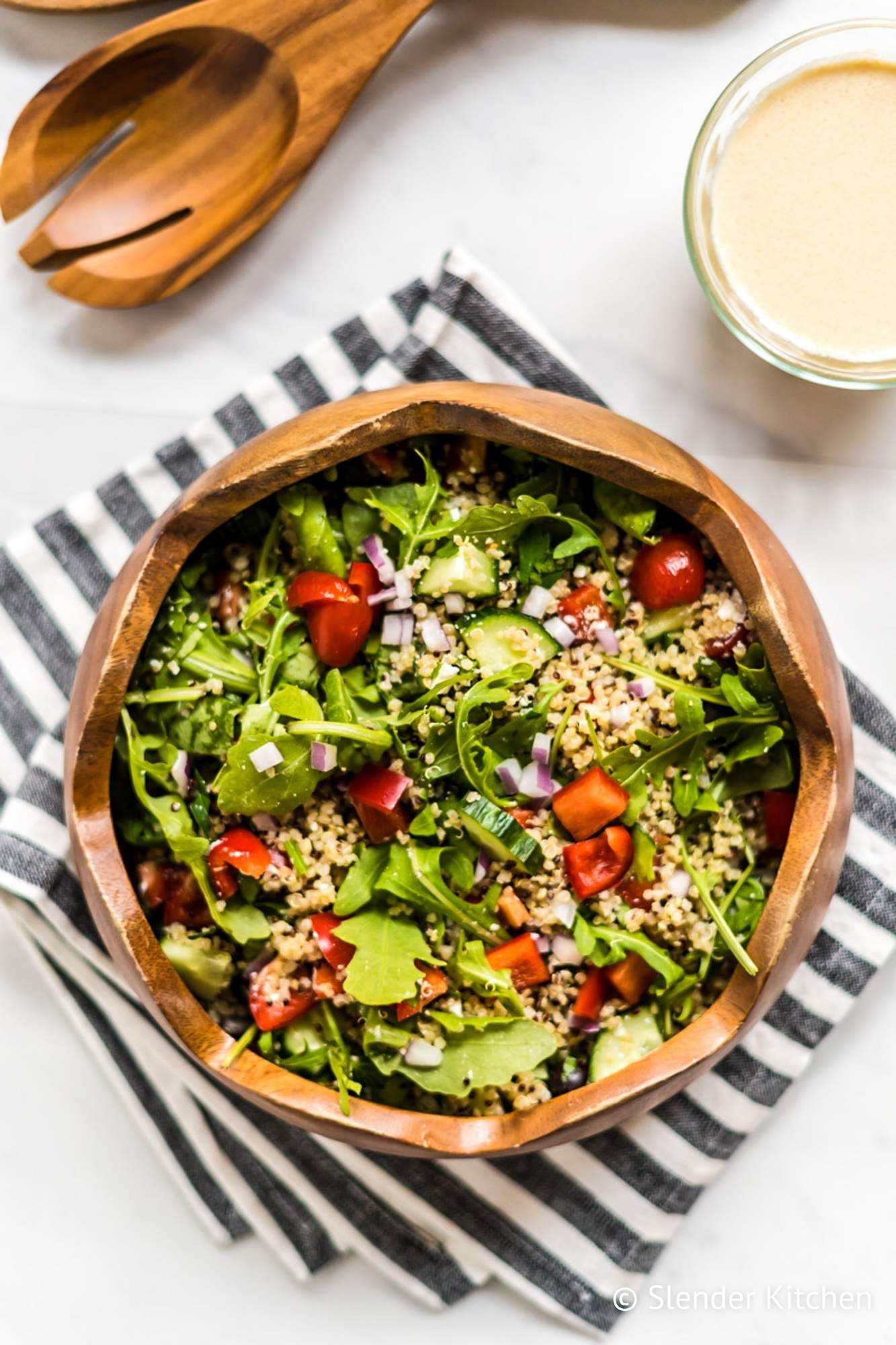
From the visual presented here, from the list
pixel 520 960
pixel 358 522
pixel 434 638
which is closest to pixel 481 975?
pixel 520 960

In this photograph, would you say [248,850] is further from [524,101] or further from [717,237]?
[524,101]

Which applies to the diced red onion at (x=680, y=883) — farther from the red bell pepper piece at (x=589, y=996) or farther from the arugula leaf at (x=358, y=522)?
the arugula leaf at (x=358, y=522)

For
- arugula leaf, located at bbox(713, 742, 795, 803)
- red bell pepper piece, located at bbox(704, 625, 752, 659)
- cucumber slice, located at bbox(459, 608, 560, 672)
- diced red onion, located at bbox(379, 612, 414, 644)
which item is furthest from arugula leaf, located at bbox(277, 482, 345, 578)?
arugula leaf, located at bbox(713, 742, 795, 803)

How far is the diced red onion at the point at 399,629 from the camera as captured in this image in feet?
6.30

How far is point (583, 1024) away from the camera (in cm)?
194

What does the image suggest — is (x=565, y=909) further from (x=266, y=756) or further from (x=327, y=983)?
(x=266, y=756)

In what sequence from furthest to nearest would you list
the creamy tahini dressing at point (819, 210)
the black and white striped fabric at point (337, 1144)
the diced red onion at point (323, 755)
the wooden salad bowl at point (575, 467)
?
the black and white striped fabric at point (337, 1144) < the creamy tahini dressing at point (819, 210) < the diced red onion at point (323, 755) < the wooden salad bowl at point (575, 467)

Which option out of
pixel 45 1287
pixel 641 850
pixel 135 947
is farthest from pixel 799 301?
pixel 45 1287

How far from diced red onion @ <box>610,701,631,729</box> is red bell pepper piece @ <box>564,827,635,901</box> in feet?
0.54

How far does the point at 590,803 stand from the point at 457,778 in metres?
0.21

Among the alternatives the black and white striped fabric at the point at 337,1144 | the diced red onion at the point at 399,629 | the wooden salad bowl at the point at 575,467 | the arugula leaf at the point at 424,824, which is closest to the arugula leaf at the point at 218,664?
the wooden salad bowl at the point at 575,467

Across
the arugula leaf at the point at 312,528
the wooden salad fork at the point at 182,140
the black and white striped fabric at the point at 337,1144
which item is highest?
the wooden salad fork at the point at 182,140

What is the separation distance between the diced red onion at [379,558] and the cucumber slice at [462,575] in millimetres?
57

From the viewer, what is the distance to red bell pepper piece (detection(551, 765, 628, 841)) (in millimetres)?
1857
